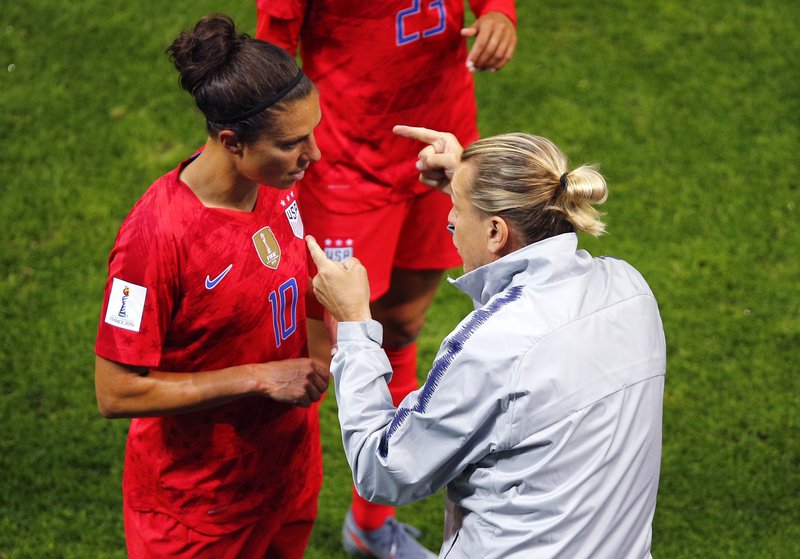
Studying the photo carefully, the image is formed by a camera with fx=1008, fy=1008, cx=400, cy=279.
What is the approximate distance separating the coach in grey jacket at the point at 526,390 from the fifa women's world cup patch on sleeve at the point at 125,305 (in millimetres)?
495

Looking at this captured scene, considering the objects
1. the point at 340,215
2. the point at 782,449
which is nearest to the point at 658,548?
the point at 782,449

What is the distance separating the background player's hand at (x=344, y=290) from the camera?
2.44m

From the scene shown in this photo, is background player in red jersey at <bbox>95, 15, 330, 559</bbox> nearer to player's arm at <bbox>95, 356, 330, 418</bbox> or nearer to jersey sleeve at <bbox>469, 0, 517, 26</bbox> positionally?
player's arm at <bbox>95, 356, 330, 418</bbox>

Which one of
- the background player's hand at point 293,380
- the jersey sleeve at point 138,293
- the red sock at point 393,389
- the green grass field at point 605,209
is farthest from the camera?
the green grass field at point 605,209

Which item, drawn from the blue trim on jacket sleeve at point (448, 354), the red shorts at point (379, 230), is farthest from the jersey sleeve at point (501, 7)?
the blue trim on jacket sleeve at point (448, 354)

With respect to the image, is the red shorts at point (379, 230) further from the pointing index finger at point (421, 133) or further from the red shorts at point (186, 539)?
the red shorts at point (186, 539)

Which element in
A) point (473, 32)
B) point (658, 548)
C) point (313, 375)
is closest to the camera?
point (313, 375)

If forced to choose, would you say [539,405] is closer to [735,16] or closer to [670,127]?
[670,127]

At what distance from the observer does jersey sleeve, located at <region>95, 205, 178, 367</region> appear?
2.43 meters

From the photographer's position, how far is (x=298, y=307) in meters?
2.89

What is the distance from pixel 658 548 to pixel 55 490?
8.20 feet

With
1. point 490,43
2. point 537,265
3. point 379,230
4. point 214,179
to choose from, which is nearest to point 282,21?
point 490,43

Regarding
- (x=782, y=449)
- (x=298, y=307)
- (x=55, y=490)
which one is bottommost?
(x=782, y=449)

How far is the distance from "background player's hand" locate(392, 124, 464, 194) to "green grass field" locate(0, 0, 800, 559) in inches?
74.3
